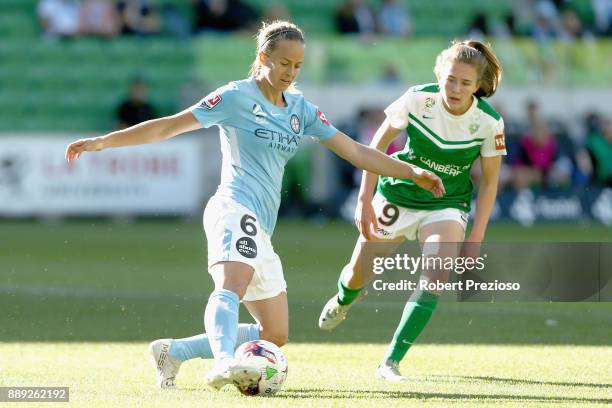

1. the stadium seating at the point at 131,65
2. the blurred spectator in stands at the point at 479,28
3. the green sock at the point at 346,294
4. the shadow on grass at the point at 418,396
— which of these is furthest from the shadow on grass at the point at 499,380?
the blurred spectator in stands at the point at 479,28

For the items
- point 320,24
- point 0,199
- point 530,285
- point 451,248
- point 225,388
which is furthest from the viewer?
point 320,24

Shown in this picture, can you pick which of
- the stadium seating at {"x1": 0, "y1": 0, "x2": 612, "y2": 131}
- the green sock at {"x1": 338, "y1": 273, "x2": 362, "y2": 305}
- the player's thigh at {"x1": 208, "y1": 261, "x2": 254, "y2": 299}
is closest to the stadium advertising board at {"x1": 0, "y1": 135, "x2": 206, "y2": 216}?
the stadium seating at {"x1": 0, "y1": 0, "x2": 612, "y2": 131}

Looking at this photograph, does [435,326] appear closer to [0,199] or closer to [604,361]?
[604,361]

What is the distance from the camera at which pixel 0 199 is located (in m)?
18.6

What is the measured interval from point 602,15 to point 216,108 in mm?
18298

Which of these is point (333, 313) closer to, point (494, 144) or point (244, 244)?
point (494, 144)

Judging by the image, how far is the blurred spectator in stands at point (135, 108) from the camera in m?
19.9

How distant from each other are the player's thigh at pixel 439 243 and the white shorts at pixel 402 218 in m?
0.06

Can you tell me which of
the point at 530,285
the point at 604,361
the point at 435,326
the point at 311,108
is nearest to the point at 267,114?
the point at 311,108

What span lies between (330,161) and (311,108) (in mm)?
12661

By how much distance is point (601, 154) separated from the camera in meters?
19.9

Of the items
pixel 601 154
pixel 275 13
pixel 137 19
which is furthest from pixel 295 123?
pixel 137 19

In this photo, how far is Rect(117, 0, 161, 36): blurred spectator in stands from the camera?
71.6 feet

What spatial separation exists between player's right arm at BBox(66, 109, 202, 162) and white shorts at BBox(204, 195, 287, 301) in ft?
1.36
